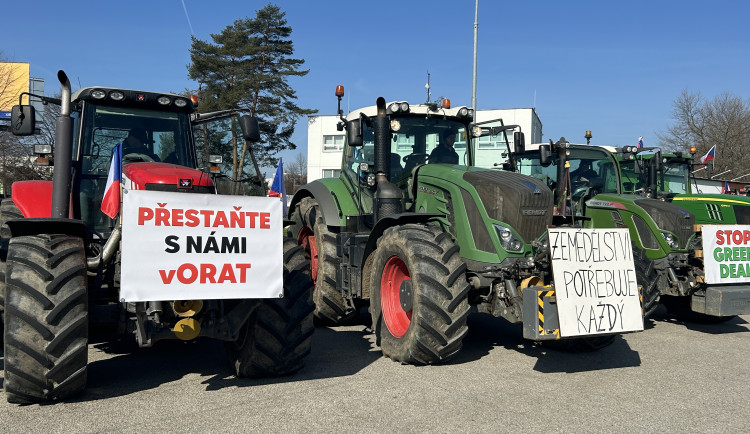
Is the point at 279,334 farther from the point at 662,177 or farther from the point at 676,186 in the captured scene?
the point at 676,186

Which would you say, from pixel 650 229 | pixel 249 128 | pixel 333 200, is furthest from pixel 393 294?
pixel 650 229

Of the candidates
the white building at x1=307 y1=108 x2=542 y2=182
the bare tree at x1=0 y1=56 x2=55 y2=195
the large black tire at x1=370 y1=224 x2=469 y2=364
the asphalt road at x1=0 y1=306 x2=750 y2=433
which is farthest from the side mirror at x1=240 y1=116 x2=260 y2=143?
the white building at x1=307 y1=108 x2=542 y2=182

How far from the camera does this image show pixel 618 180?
1079cm

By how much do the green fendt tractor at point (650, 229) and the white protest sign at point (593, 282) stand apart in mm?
1238

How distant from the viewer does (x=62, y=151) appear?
524 centimetres

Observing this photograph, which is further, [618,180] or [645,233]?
[618,180]

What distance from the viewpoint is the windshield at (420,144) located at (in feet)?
26.3

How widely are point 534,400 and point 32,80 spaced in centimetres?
3047

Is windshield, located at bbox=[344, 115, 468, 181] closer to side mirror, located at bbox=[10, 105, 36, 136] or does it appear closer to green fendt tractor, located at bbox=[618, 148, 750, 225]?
side mirror, located at bbox=[10, 105, 36, 136]

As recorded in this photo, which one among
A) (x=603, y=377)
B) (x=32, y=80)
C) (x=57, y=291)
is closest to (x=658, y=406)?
(x=603, y=377)

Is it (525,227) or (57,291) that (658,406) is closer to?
(525,227)

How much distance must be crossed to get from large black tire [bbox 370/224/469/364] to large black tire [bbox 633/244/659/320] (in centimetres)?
274

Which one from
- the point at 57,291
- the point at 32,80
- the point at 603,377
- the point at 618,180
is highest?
the point at 32,80

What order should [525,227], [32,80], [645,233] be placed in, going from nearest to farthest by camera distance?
[525,227] < [645,233] < [32,80]
